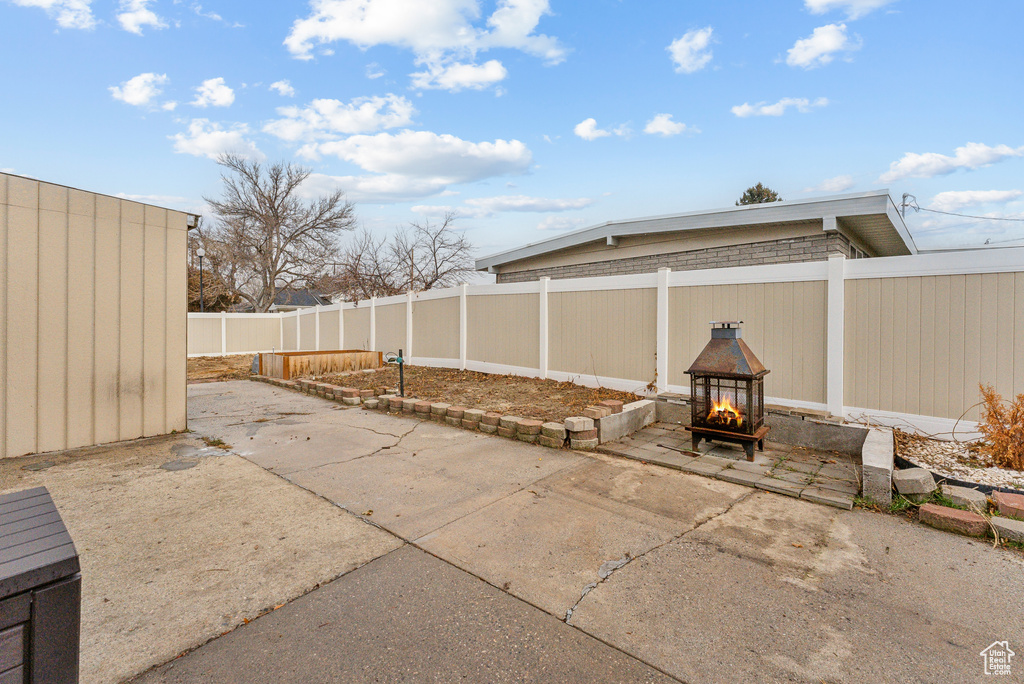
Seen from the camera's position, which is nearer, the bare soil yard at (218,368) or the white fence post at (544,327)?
the white fence post at (544,327)

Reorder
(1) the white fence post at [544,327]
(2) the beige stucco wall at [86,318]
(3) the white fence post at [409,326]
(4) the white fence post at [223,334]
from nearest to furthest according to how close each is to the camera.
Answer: (2) the beige stucco wall at [86,318], (1) the white fence post at [544,327], (3) the white fence post at [409,326], (4) the white fence post at [223,334]

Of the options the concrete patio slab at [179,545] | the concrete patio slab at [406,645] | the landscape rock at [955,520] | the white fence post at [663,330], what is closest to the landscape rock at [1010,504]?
the landscape rock at [955,520]

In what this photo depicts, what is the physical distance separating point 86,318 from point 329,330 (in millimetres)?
11511

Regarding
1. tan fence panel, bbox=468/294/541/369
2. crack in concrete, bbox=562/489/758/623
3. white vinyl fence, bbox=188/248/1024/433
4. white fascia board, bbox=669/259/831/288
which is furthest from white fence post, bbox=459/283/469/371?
crack in concrete, bbox=562/489/758/623

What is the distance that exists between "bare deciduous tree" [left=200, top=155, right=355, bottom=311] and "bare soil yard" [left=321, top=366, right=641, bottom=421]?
63.5 feet

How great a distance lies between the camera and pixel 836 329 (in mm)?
4988

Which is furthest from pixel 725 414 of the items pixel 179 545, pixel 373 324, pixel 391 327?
pixel 373 324

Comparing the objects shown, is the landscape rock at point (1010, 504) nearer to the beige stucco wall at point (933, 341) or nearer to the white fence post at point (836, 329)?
the beige stucco wall at point (933, 341)

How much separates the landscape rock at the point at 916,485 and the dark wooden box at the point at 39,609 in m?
4.63

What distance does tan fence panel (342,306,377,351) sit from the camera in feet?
44.9

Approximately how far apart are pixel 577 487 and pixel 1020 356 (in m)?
4.38

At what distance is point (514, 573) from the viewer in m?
2.45

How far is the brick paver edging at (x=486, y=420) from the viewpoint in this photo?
480 centimetres

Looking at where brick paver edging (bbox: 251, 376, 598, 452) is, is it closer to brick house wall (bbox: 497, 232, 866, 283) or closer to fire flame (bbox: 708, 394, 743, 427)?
fire flame (bbox: 708, 394, 743, 427)
